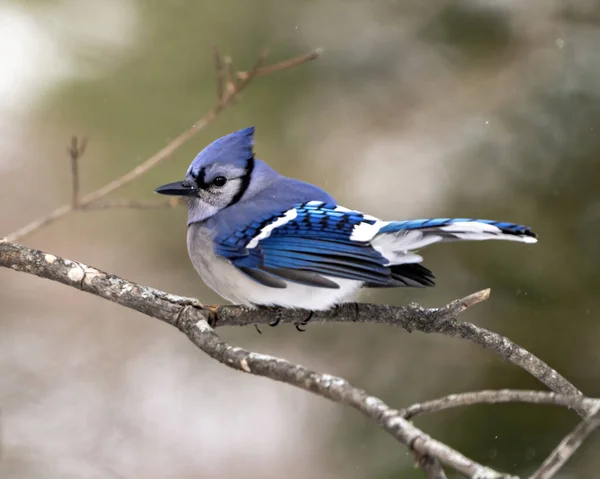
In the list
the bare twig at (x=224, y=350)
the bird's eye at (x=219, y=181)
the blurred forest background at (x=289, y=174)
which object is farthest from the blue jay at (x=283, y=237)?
the blurred forest background at (x=289, y=174)

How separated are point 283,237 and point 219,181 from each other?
23 centimetres

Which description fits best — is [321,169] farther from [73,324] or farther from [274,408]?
[73,324]

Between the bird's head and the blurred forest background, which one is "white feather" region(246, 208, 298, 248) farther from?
the blurred forest background

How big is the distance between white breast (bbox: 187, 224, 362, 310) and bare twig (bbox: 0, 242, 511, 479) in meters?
0.13

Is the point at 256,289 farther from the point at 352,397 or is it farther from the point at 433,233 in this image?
the point at 352,397

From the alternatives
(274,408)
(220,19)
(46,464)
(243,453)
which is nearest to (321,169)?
(220,19)

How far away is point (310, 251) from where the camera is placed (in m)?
1.54

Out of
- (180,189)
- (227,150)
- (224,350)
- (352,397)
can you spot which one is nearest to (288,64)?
(227,150)

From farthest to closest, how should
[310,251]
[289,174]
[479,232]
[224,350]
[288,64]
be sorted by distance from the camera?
[289,174], [288,64], [310,251], [479,232], [224,350]

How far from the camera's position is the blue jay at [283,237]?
146cm

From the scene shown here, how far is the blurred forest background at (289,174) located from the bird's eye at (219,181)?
94 cm

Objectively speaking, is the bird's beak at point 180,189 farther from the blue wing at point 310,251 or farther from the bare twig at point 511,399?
the bare twig at point 511,399

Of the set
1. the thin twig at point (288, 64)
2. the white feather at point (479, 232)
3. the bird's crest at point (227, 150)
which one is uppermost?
the thin twig at point (288, 64)

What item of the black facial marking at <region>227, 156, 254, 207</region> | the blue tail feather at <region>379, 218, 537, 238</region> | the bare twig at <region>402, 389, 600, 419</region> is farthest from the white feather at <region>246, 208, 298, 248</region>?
the bare twig at <region>402, 389, 600, 419</region>
